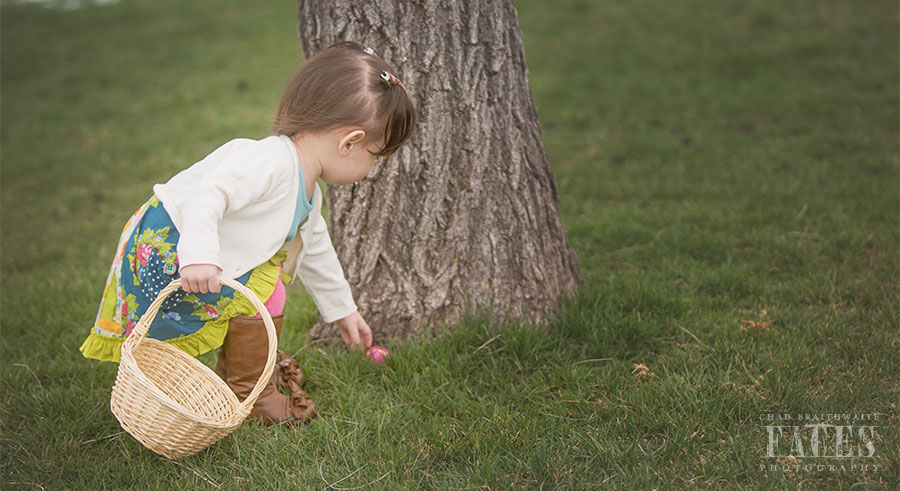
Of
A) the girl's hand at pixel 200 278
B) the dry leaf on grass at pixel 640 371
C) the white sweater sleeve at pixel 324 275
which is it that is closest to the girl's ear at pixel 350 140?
the white sweater sleeve at pixel 324 275

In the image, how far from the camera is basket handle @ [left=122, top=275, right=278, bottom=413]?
79.7 inches

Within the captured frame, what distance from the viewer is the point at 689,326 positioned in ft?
9.09

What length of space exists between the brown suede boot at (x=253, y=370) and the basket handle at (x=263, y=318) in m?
0.29

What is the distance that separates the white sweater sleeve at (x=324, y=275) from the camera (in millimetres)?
2490

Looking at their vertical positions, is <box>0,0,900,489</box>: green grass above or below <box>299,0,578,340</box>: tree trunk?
below

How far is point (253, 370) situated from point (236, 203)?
648 mm

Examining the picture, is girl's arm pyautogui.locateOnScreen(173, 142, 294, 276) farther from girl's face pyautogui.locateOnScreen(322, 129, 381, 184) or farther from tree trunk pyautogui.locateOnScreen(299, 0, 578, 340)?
tree trunk pyautogui.locateOnScreen(299, 0, 578, 340)

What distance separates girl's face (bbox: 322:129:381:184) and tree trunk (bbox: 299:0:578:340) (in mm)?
346

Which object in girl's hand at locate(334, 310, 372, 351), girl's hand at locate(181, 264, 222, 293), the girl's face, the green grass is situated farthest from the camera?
girl's hand at locate(334, 310, 372, 351)

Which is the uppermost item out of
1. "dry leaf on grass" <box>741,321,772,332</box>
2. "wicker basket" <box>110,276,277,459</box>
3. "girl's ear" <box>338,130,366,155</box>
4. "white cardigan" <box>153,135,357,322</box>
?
"girl's ear" <box>338,130,366,155</box>

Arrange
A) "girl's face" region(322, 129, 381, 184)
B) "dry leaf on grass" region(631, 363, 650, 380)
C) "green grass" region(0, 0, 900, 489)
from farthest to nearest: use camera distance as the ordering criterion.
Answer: "dry leaf on grass" region(631, 363, 650, 380)
"girl's face" region(322, 129, 381, 184)
"green grass" region(0, 0, 900, 489)

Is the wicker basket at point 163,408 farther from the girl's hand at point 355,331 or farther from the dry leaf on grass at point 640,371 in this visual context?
the dry leaf on grass at point 640,371

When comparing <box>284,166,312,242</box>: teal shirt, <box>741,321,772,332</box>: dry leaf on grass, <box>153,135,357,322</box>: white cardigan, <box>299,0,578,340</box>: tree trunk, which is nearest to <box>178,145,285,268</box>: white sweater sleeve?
<box>153,135,357,322</box>: white cardigan

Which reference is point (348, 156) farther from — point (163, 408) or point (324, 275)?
point (163, 408)
